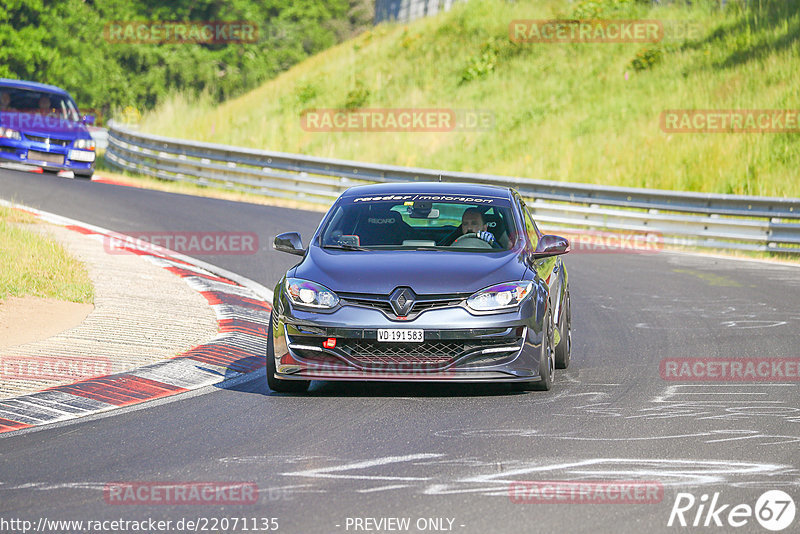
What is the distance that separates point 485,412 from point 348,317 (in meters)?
1.11

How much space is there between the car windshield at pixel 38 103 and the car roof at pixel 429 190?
58.6ft

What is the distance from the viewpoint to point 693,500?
19.2 feet

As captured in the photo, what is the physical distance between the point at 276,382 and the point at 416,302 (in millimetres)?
1217

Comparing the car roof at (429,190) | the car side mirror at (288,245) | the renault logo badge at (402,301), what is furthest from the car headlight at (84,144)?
the renault logo badge at (402,301)

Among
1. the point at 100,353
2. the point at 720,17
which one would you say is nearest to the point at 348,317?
the point at 100,353

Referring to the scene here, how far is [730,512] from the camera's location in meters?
5.64

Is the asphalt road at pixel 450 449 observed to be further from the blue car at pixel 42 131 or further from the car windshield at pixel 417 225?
the blue car at pixel 42 131

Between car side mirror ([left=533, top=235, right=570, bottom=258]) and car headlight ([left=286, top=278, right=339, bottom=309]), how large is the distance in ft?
5.68

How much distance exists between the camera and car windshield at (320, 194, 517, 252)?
941cm

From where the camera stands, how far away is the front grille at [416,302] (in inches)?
326

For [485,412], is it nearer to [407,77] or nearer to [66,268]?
[66,268]

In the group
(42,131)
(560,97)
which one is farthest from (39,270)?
(560,97)

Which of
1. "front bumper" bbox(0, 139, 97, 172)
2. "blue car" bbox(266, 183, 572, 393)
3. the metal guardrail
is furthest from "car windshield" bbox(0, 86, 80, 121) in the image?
"blue car" bbox(266, 183, 572, 393)

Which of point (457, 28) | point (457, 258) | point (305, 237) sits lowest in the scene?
point (305, 237)
